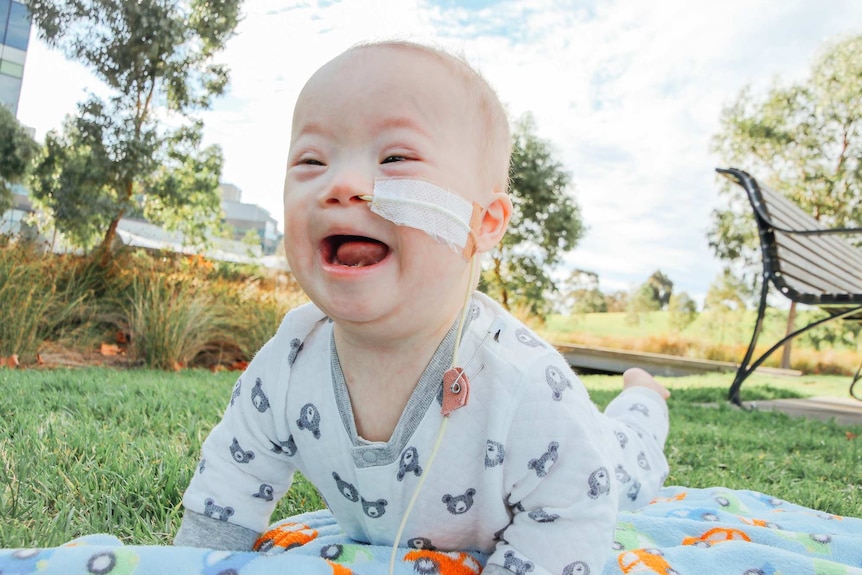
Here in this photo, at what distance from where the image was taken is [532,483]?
1102 millimetres

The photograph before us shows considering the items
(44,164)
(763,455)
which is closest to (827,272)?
(763,455)

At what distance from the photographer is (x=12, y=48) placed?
15.7 meters

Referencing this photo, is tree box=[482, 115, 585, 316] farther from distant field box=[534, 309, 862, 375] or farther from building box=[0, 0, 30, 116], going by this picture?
building box=[0, 0, 30, 116]

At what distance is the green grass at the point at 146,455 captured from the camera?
139 centimetres

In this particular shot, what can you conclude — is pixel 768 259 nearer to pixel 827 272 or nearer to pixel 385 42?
pixel 827 272

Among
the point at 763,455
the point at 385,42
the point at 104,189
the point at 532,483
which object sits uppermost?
the point at 104,189

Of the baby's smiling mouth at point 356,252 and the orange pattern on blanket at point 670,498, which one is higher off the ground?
the baby's smiling mouth at point 356,252

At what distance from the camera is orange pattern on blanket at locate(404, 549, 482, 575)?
1.10 meters

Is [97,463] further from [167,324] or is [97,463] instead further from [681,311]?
[681,311]

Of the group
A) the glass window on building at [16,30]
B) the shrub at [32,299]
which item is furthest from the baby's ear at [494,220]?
the glass window on building at [16,30]

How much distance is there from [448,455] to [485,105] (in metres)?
0.68

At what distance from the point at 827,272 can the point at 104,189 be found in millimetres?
10598

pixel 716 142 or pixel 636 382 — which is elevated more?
pixel 716 142

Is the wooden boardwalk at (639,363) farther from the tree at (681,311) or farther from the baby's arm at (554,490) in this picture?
the baby's arm at (554,490)
